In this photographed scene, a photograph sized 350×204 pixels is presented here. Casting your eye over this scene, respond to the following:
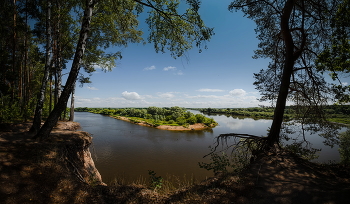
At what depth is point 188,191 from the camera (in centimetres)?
361

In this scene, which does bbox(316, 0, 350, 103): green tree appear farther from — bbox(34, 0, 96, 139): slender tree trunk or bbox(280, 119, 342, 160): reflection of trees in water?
bbox(34, 0, 96, 139): slender tree trunk

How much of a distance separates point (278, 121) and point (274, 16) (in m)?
4.29

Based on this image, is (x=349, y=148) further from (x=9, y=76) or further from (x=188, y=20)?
(x=9, y=76)

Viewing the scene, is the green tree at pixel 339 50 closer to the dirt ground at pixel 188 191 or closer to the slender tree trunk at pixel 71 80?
the dirt ground at pixel 188 191

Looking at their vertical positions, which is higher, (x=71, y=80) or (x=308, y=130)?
(x=71, y=80)

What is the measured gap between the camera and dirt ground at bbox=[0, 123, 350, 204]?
112 inches

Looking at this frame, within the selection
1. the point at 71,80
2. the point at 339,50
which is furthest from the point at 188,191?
the point at 339,50

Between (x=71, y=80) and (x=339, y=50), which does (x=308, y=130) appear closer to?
(x=339, y=50)

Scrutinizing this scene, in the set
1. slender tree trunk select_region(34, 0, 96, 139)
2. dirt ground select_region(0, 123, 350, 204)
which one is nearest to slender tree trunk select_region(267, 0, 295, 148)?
dirt ground select_region(0, 123, 350, 204)

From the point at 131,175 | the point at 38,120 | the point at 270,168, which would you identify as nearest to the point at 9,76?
the point at 38,120

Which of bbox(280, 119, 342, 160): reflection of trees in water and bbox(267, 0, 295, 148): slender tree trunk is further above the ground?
bbox(267, 0, 295, 148): slender tree trunk

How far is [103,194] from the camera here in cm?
346

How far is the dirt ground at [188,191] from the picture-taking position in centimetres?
285

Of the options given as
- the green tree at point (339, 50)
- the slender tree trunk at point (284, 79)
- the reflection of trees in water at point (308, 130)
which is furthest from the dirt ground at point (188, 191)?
the green tree at point (339, 50)
